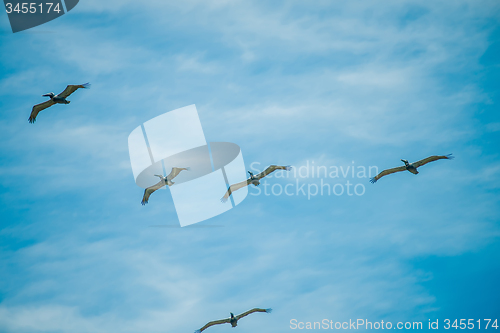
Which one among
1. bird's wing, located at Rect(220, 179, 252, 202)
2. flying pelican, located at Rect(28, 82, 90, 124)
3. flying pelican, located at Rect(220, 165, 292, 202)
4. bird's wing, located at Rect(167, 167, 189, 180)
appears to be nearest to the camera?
flying pelican, located at Rect(28, 82, 90, 124)

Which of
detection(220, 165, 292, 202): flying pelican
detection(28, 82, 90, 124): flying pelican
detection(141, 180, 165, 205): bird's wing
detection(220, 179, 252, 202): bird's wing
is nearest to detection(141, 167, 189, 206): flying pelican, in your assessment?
detection(141, 180, 165, 205): bird's wing

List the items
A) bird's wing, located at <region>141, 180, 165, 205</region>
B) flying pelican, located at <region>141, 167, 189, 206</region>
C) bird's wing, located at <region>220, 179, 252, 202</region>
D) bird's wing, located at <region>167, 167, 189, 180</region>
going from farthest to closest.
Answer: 1. bird's wing, located at <region>220, 179, 252, 202</region>
2. bird's wing, located at <region>141, 180, 165, 205</region>
3. bird's wing, located at <region>167, 167, 189, 180</region>
4. flying pelican, located at <region>141, 167, 189, 206</region>

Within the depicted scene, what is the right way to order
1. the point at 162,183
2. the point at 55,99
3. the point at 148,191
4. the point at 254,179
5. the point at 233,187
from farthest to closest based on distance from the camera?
the point at 233,187
the point at 148,191
the point at 254,179
the point at 162,183
the point at 55,99

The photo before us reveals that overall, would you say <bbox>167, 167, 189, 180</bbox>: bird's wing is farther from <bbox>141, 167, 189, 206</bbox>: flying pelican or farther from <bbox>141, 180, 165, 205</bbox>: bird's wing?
<bbox>141, 180, 165, 205</bbox>: bird's wing

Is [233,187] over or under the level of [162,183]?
under

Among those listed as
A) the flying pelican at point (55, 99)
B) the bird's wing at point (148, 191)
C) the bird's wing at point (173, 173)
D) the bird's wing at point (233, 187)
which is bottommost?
the bird's wing at point (233, 187)

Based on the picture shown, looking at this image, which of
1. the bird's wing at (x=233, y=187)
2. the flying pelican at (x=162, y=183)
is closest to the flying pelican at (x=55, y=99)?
the flying pelican at (x=162, y=183)

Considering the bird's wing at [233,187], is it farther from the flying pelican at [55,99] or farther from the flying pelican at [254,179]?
the flying pelican at [55,99]

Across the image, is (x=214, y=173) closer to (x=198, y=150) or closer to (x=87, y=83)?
Result: (x=198, y=150)

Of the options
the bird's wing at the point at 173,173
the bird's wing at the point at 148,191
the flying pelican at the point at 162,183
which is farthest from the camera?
the bird's wing at the point at 148,191

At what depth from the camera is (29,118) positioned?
43.8 metres

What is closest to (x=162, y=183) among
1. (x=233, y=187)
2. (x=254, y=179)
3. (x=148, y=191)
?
(x=148, y=191)

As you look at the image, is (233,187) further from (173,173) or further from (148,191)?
(148,191)

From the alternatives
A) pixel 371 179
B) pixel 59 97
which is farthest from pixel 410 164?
pixel 59 97
